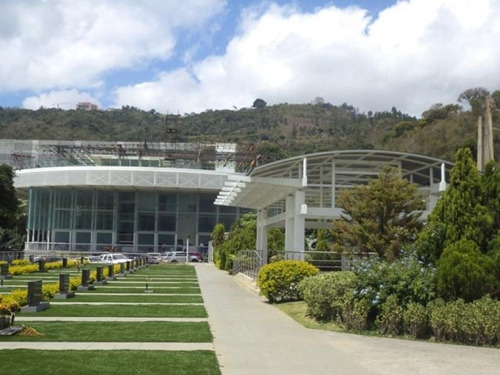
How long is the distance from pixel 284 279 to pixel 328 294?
4710 millimetres

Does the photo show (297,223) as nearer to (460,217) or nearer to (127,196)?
(460,217)

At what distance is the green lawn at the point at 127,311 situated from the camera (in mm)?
16053

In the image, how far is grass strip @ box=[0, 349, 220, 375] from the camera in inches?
336

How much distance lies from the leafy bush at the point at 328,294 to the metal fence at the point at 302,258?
3084mm

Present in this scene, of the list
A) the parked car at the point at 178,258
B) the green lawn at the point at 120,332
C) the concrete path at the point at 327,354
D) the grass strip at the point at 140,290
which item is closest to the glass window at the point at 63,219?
the parked car at the point at 178,258

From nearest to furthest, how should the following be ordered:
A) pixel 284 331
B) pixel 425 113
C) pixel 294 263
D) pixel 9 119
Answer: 1. pixel 284 331
2. pixel 294 263
3. pixel 425 113
4. pixel 9 119

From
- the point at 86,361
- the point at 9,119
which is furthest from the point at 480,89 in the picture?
the point at 9,119

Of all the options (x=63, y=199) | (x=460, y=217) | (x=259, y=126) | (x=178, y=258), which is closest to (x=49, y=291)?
(x=460, y=217)

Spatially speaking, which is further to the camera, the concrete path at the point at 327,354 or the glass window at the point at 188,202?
the glass window at the point at 188,202

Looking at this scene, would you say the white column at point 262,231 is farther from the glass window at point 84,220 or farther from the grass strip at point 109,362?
the glass window at point 84,220

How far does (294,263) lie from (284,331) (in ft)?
19.5

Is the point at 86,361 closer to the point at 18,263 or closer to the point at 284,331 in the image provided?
the point at 284,331

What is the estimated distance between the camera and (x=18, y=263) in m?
39.6

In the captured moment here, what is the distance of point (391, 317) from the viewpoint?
12.6 metres
